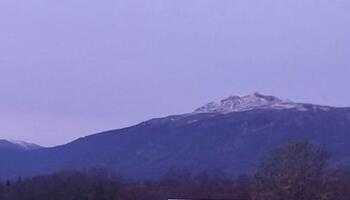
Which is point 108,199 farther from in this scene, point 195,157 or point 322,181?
point 195,157

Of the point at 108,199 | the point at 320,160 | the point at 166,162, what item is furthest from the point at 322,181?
the point at 166,162

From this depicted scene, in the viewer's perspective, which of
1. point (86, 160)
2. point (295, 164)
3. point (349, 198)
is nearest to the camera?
point (295, 164)

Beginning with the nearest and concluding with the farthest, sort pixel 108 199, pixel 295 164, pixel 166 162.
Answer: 1. pixel 295 164
2. pixel 108 199
3. pixel 166 162

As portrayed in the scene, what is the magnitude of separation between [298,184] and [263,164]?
2048 mm

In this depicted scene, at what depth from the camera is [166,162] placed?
16825cm

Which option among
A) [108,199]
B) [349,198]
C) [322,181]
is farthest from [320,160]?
[108,199]

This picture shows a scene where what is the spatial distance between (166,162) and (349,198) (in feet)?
381

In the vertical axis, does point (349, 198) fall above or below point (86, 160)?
below

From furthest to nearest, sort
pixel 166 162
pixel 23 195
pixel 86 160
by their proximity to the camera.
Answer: pixel 86 160 → pixel 166 162 → pixel 23 195

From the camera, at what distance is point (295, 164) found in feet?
150

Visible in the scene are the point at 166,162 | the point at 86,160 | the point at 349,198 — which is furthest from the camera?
the point at 86,160

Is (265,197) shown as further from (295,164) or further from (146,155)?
(146,155)

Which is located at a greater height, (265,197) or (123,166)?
(123,166)

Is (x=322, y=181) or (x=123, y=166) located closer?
(x=322, y=181)
